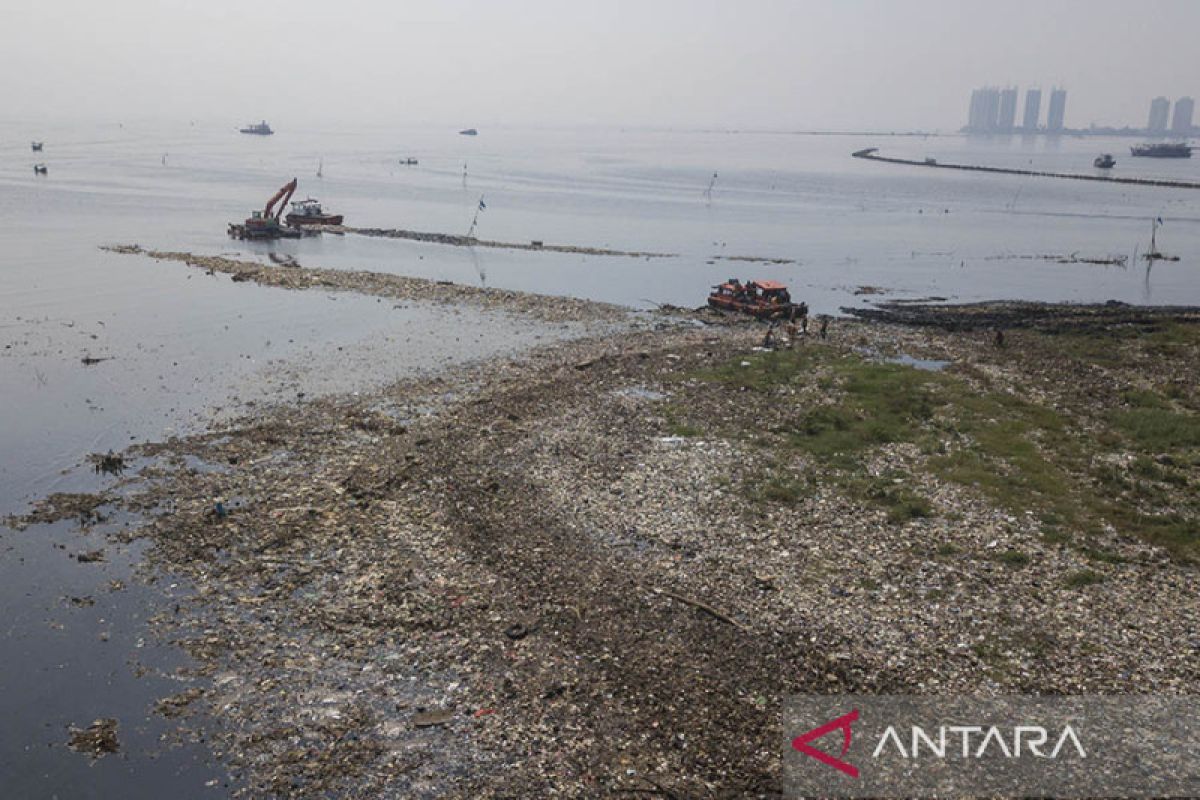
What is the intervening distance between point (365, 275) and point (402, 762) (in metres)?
51.7

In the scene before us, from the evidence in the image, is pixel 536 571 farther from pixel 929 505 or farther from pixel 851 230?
pixel 851 230

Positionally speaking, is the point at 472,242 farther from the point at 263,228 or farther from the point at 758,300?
the point at 758,300

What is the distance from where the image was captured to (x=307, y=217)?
83.8 metres

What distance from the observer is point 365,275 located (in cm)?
6138

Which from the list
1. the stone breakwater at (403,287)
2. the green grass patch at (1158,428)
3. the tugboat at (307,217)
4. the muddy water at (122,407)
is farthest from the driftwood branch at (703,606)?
the tugboat at (307,217)

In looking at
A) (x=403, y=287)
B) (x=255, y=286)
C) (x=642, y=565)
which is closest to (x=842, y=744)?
(x=642, y=565)

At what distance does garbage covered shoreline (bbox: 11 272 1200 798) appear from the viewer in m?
14.9

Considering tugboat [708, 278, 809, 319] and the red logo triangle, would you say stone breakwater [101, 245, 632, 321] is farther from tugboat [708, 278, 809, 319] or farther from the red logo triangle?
the red logo triangle

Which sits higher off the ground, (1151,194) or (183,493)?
(1151,194)

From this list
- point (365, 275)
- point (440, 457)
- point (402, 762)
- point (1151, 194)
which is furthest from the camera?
point (1151, 194)

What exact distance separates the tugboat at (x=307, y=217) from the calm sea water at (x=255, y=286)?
19.1 ft

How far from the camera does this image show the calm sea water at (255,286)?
17.2 metres

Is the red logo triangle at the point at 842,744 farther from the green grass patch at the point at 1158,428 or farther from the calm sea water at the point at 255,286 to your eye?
the green grass patch at the point at 1158,428

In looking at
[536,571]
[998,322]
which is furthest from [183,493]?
[998,322]
